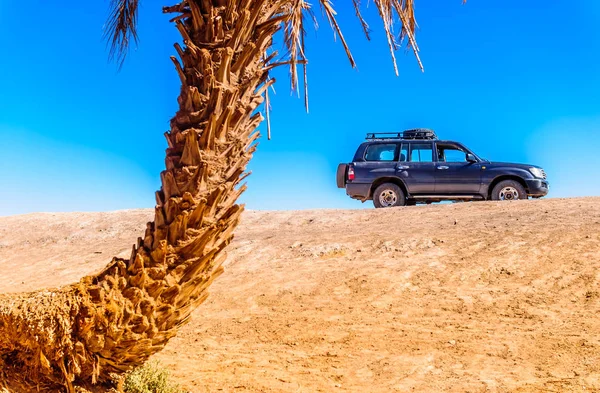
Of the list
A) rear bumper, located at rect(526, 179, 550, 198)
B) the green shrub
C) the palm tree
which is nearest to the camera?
the palm tree

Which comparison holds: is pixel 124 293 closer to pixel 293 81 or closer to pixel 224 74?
pixel 224 74

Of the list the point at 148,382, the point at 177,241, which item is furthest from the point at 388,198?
the point at 177,241

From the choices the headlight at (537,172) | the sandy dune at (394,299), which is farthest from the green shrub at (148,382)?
the headlight at (537,172)

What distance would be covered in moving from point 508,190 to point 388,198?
138 inches

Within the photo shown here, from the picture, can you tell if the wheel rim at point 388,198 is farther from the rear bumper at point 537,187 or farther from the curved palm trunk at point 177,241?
the curved palm trunk at point 177,241

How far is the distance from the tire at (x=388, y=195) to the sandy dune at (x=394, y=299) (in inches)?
75.5

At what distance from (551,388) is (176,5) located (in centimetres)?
479

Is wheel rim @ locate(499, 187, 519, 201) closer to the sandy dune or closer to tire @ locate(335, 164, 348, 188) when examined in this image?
the sandy dune

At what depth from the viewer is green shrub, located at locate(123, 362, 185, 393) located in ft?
15.4

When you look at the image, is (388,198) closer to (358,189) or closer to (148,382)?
(358,189)

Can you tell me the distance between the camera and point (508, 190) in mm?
16188

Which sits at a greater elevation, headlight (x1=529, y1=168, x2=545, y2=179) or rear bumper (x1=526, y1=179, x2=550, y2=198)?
headlight (x1=529, y1=168, x2=545, y2=179)

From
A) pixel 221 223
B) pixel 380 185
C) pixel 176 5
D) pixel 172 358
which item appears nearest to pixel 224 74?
pixel 176 5

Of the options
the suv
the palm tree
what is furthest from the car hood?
the palm tree
